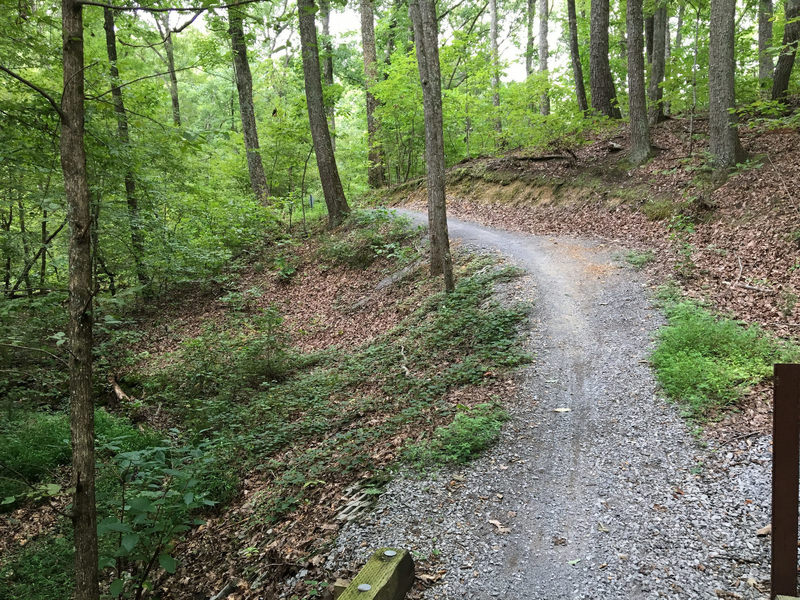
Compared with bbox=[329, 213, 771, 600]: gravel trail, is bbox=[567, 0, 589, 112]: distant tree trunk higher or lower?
higher

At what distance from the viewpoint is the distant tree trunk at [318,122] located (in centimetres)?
1489

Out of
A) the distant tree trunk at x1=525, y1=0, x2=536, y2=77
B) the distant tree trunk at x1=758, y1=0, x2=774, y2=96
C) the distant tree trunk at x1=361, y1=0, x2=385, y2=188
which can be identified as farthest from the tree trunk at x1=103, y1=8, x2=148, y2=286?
the distant tree trunk at x1=525, y1=0, x2=536, y2=77

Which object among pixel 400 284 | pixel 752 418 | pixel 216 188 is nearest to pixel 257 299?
pixel 400 284

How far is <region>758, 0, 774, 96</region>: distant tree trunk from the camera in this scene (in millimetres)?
14586

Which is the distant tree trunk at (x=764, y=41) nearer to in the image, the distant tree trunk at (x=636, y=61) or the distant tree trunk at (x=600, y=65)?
the distant tree trunk at (x=600, y=65)

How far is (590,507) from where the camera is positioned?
418 cm

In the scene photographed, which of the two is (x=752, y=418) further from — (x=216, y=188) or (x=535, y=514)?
(x=216, y=188)

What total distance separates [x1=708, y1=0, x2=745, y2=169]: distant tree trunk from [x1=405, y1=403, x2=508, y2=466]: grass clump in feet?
28.8

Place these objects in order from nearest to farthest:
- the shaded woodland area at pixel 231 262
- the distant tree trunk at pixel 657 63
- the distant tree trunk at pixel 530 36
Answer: the shaded woodland area at pixel 231 262
the distant tree trunk at pixel 657 63
the distant tree trunk at pixel 530 36

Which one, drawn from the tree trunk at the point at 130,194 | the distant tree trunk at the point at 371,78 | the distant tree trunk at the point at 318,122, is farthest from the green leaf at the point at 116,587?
the distant tree trunk at the point at 371,78

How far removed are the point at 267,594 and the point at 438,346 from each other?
4.87 meters

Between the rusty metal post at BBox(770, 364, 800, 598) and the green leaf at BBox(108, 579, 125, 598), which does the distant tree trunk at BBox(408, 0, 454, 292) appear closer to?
the rusty metal post at BBox(770, 364, 800, 598)

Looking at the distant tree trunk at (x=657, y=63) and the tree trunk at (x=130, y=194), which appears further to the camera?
the distant tree trunk at (x=657, y=63)

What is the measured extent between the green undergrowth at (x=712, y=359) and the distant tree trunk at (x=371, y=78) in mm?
15511
